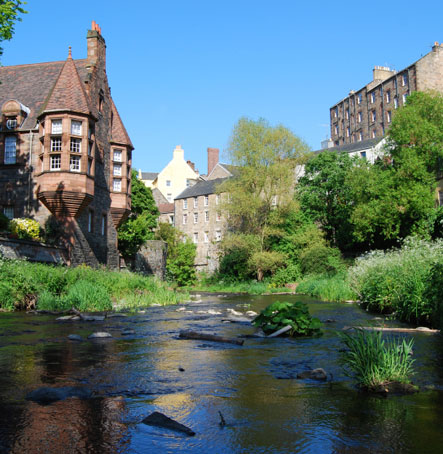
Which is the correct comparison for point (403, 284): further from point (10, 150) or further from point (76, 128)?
point (10, 150)

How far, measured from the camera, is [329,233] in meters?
50.6

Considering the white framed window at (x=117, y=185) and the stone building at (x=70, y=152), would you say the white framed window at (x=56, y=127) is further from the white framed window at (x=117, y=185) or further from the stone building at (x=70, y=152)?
the white framed window at (x=117, y=185)

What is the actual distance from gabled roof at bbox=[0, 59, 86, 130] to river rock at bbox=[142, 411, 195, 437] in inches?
1021

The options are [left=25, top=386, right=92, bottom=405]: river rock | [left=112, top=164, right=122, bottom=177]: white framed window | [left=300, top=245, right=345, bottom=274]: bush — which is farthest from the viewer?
[left=300, top=245, right=345, bottom=274]: bush

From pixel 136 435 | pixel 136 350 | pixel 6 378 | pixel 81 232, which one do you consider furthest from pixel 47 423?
pixel 81 232

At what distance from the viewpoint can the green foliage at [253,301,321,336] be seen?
10633mm

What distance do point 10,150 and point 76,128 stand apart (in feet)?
17.1

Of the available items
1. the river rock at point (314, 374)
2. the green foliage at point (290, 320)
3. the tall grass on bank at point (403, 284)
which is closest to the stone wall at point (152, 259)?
the tall grass on bank at point (403, 284)

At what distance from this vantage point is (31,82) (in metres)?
29.9

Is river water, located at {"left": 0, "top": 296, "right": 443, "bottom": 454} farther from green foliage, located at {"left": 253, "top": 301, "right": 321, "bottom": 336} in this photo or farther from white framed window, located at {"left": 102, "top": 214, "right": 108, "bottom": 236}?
white framed window, located at {"left": 102, "top": 214, "right": 108, "bottom": 236}

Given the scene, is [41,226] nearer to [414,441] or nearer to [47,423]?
[47,423]

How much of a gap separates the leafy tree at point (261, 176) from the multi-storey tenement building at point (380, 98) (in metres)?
17.7

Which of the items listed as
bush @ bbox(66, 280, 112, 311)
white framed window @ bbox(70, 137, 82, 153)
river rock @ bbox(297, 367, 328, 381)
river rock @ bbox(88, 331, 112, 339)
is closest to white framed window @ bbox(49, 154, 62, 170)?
white framed window @ bbox(70, 137, 82, 153)

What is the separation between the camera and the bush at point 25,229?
22469mm
